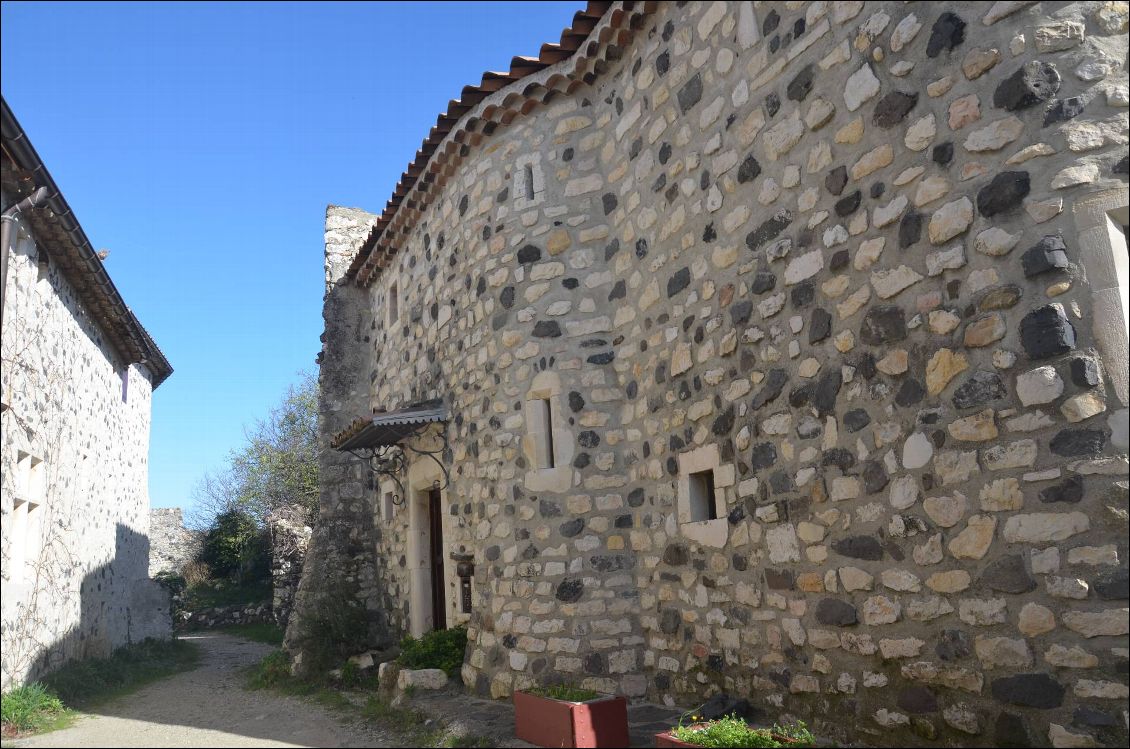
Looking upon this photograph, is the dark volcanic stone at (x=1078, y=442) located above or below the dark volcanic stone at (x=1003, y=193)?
below

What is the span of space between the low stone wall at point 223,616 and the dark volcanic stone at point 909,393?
16.9 meters

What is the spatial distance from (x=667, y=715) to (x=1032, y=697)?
2603mm

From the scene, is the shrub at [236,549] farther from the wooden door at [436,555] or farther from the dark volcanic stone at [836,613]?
the dark volcanic stone at [836,613]

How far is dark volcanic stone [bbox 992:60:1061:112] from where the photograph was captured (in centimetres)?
391

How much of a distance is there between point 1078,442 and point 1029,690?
108cm

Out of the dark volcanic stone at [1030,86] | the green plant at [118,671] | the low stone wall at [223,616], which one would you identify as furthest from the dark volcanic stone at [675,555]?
the low stone wall at [223,616]

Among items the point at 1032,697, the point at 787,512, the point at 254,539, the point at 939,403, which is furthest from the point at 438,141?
the point at 254,539

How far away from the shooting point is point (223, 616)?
18875mm

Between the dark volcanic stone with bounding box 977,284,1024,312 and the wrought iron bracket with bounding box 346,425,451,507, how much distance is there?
505 cm

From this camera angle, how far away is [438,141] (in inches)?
323

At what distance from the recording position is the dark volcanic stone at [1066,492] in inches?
142

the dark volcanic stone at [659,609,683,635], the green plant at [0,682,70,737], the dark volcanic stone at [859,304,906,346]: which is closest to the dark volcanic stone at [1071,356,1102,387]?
the dark volcanic stone at [859,304,906,346]

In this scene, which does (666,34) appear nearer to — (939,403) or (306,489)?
(939,403)

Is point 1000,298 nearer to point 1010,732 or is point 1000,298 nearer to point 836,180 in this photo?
point 836,180
